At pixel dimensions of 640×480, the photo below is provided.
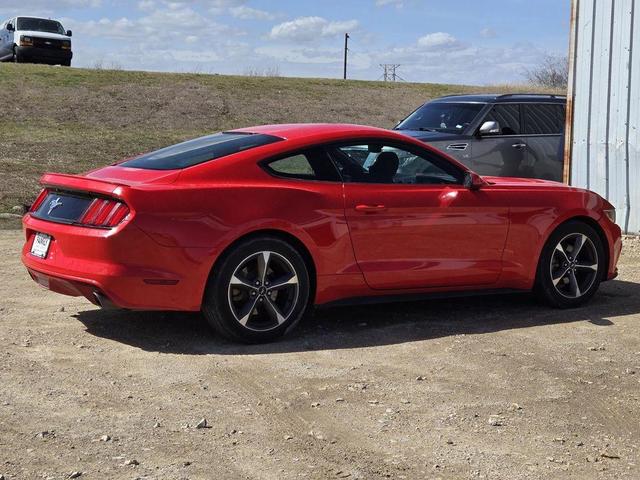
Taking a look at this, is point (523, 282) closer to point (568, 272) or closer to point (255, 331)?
point (568, 272)

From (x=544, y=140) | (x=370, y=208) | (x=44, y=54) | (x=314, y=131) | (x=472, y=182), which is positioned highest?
A: (x=44, y=54)

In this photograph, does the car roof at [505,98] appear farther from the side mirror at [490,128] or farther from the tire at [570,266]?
the tire at [570,266]

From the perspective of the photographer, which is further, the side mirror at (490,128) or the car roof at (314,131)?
the side mirror at (490,128)

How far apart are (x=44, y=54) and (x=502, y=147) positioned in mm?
23681

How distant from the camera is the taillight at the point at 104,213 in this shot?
21.0ft

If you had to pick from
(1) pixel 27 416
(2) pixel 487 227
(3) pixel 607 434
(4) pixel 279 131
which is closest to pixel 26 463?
(1) pixel 27 416

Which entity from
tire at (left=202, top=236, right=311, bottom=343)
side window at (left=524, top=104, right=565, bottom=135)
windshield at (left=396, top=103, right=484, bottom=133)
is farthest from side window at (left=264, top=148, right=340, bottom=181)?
side window at (left=524, top=104, right=565, bottom=135)

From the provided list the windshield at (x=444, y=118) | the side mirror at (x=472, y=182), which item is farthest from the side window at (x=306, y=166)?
the windshield at (x=444, y=118)

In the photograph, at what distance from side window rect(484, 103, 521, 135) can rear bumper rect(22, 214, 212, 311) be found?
322 inches

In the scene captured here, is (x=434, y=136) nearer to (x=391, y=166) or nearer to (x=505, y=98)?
(x=505, y=98)

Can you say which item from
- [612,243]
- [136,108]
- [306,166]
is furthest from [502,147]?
[136,108]

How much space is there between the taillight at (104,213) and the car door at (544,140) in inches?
339

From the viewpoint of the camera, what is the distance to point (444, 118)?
46.3ft

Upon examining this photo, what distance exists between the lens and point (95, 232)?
21.2 ft
